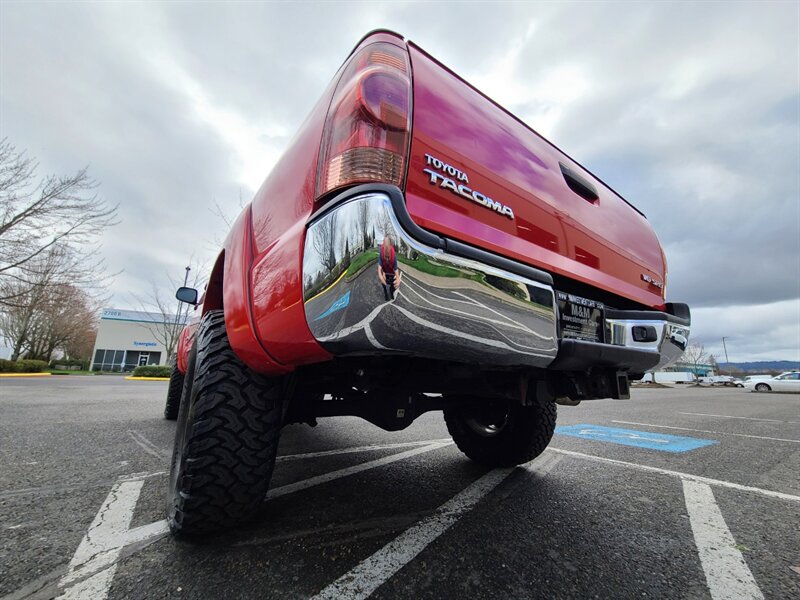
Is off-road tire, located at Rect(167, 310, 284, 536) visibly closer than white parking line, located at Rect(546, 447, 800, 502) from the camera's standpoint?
Yes

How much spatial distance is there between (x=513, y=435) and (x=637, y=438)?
2719 millimetres

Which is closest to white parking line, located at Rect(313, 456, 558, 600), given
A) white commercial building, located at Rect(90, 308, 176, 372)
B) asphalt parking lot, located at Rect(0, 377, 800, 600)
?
asphalt parking lot, located at Rect(0, 377, 800, 600)

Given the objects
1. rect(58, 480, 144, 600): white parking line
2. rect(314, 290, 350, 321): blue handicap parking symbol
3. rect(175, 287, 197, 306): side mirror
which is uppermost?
rect(175, 287, 197, 306): side mirror

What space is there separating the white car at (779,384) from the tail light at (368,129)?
35.6 meters

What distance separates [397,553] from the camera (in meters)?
1.39

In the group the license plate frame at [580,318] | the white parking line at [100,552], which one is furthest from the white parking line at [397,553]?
the license plate frame at [580,318]

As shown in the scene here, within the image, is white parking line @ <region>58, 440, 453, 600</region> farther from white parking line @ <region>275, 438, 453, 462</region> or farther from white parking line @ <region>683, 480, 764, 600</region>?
white parking line @ <region>683, 480, 764, 600</region>

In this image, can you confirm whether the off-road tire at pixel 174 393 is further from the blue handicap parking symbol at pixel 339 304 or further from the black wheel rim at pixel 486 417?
the blue handicap parking symbol at pixel 339 304

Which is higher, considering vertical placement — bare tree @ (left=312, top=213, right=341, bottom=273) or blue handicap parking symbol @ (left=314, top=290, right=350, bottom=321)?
bare tree @ (left=312, top=213, right=341, bottom=273)

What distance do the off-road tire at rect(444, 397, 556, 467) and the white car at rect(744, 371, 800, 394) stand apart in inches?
1329

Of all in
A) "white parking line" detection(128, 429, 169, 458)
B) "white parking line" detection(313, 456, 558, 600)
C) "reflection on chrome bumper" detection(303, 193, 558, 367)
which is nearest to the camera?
"reflection on chrome bumper" detection(303, 193, 558, 367)

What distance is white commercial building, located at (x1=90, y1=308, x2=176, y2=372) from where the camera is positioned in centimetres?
3691

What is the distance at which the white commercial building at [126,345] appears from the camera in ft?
121

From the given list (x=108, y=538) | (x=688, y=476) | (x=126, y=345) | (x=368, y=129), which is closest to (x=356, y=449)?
(x=108, y=538)
